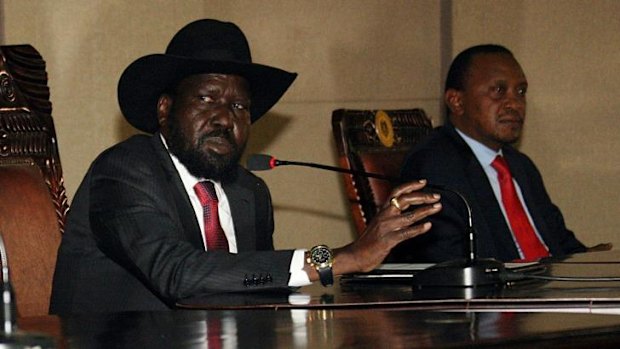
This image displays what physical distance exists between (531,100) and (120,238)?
3169 millimetres

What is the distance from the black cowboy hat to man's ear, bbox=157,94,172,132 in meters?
0.01

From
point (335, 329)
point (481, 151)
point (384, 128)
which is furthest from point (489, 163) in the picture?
point (335, 329)

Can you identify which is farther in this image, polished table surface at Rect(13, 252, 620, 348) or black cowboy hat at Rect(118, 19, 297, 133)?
black cowboy hat at Rect(118, 19, 297, 133)

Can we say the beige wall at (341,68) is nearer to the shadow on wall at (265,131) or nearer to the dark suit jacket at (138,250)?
the shadow on wall at (265,131)

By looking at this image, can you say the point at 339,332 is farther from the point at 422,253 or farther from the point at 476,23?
the point at 476,23

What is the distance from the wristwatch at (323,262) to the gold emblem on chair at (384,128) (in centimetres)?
136

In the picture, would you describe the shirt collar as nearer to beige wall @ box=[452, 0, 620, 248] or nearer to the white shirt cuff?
beige wall @ box=[452, 0, 620, 248]

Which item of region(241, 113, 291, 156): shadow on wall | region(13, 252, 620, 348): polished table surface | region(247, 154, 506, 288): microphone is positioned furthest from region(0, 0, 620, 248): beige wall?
region(247, 154, 506, 288): microphone

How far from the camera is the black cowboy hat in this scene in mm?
3473

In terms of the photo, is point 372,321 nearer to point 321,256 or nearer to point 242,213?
point 321,256

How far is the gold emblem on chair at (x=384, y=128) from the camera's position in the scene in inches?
171

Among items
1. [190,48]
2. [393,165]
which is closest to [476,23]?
[393,165]

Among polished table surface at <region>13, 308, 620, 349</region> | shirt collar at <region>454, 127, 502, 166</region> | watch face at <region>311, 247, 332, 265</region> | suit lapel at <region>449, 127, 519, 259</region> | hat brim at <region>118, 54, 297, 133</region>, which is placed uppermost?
hat brim at <region>118, 54, 297, 133</region>

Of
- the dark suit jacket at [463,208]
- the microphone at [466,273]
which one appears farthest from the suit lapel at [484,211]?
the microphone at [466,273]
